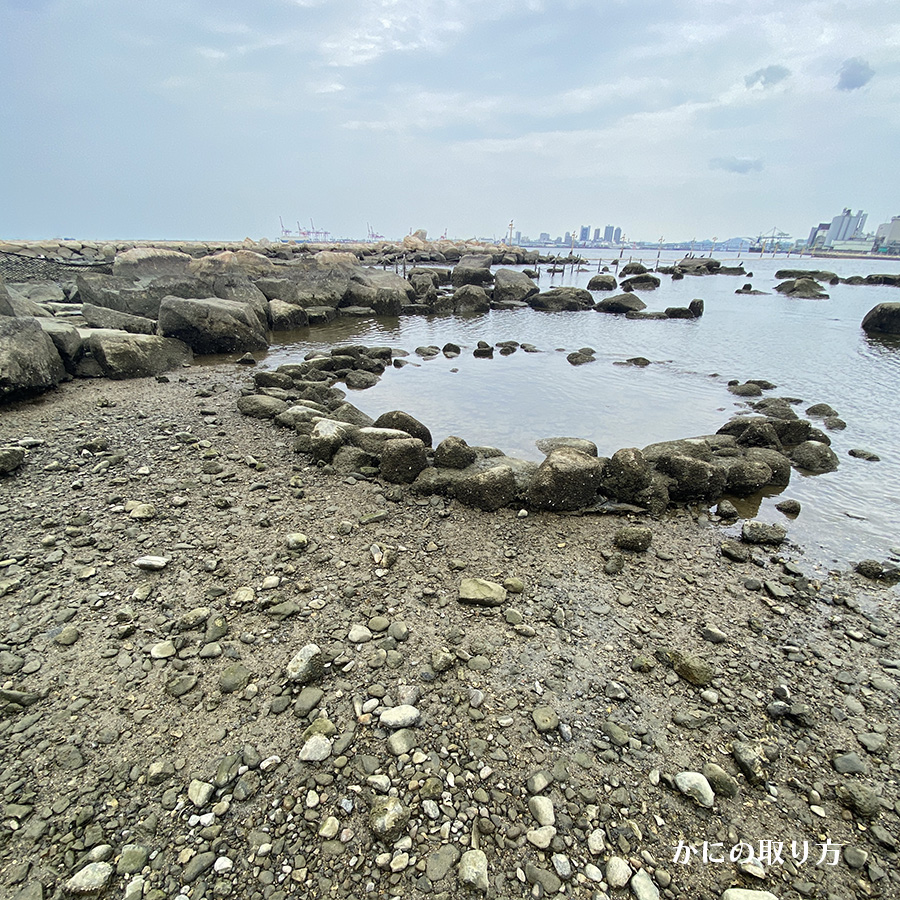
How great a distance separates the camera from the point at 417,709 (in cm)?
262

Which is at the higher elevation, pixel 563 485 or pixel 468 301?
pixel 468 301

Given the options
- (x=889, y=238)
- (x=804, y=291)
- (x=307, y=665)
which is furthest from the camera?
(x=889, y=238)

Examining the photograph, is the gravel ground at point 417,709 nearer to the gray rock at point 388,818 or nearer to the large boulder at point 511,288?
the gray rock at point 388,818

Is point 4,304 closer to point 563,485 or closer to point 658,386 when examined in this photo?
point 563,485

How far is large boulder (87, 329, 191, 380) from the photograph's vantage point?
8945mm

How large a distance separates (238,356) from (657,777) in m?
13.0

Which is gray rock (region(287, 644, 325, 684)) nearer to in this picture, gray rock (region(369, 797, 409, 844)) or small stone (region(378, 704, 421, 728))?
small stone (region(378, 704, 421, 728))

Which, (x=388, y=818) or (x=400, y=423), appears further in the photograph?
(x=400, y=423)

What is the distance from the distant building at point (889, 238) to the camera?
113 metres

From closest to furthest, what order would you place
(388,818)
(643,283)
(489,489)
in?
(388,818) < (489,489) < (643,283)

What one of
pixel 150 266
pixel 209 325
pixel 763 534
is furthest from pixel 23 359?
pixel 150 266

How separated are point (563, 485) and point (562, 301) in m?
23.2

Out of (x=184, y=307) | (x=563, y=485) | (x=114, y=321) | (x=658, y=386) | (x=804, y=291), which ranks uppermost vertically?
(x=184, y=307)

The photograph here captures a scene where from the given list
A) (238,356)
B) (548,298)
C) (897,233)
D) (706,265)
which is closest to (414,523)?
(238,356)
